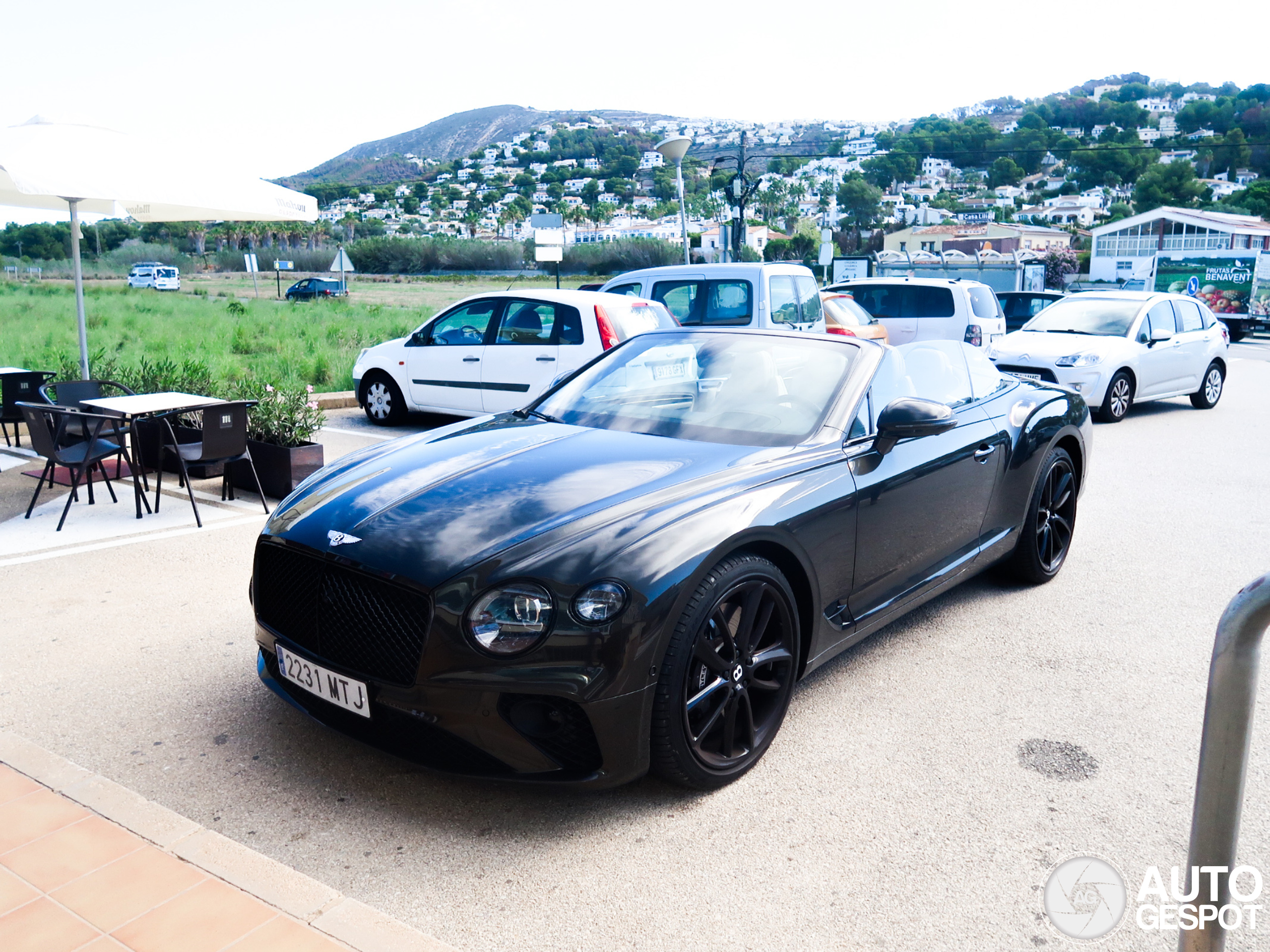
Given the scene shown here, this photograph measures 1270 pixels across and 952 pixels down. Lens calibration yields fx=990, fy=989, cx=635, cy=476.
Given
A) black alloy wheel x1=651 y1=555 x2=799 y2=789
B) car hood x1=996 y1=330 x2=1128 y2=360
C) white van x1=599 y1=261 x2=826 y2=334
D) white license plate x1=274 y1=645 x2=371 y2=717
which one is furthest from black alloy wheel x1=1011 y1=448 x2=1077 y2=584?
car hood x1=996 y1=330 x2=1128 y2=360

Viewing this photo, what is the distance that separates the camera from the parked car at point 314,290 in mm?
45062

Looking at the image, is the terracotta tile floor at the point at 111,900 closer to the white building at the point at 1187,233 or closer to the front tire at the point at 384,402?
the front tire at the point at 384,402

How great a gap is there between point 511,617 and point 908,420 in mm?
1820

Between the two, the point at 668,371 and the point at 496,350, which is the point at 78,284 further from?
the point at 668,371

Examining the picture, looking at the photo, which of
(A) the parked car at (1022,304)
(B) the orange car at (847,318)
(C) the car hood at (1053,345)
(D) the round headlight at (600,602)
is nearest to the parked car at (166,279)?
(A) the parked car at (1022,304)

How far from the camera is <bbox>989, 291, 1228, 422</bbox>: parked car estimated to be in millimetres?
11969

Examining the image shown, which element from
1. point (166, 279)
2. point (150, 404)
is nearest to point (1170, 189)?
point (166, 279)

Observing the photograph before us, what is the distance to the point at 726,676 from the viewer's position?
3150 mm

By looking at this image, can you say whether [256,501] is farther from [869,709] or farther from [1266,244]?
[1266,244]

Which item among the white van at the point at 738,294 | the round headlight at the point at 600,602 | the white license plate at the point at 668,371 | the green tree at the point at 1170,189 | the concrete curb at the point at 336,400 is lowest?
the concrete curb at the point at 336,400

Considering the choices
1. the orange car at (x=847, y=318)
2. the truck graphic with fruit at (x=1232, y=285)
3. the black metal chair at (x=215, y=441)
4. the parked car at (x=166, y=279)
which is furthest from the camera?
the parked car at (x=166, y=279)

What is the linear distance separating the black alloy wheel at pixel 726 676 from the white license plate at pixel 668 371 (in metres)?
1.32

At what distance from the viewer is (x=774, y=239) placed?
89.4 metres

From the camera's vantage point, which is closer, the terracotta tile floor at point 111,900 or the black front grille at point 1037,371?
the terracotta tile floor at point 111,900
